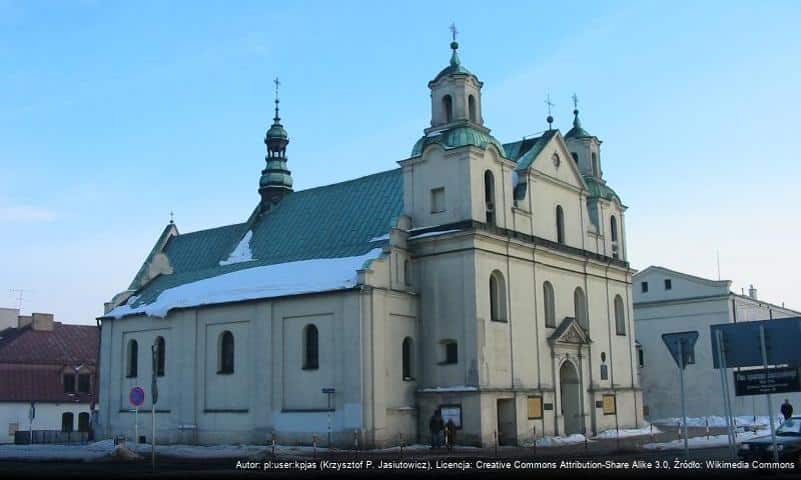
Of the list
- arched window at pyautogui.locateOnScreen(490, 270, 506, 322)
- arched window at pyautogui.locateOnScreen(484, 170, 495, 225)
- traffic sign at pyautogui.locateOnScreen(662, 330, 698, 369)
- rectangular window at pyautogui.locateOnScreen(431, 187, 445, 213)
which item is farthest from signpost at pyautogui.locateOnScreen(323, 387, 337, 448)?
traffic sign at pyautogui.locateOnScreen(662, 330, 698, 369)

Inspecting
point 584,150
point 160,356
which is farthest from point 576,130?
point 160,356

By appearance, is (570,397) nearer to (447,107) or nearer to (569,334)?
(569,334)

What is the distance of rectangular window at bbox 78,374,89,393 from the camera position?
64.4 metres

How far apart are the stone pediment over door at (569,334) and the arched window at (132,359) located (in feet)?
74.7

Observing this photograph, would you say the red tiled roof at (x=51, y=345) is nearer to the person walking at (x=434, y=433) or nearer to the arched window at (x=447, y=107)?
the arched window at (x=447, y=107)

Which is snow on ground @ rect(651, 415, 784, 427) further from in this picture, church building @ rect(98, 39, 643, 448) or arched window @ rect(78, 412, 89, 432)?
arched window @ rect(78, 412, 89, 432)

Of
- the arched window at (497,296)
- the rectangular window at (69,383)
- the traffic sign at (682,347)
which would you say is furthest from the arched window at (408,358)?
the rectangular window at (69,383)

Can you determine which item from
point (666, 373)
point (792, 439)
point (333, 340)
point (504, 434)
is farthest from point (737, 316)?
point (792, 439)

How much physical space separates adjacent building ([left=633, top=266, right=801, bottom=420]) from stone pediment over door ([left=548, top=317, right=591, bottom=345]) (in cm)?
2021

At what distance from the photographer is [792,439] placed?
2294 centimetres

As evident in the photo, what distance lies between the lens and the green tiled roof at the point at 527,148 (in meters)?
45.5

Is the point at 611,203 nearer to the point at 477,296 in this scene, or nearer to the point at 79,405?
the point at 477,296

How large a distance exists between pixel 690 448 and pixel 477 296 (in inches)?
424

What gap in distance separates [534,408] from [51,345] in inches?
1530
